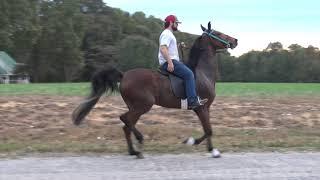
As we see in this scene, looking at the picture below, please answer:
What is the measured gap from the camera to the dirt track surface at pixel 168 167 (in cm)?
916

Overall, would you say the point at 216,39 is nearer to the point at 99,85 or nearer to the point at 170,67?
the point at 170,67

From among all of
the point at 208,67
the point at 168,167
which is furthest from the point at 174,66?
the point at 168,167

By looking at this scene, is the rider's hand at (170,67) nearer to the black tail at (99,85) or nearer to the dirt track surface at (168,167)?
the black tail at (99,85)

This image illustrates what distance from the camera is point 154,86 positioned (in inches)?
457

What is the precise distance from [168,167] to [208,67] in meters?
3.10

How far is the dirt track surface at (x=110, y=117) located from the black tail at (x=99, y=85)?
231 cm

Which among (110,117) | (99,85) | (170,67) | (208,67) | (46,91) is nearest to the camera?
(170,67)

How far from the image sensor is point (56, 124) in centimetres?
1569

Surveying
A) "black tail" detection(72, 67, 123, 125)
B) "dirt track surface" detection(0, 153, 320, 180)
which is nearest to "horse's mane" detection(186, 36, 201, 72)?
"black tail" detection(72, 67, 123, 125)

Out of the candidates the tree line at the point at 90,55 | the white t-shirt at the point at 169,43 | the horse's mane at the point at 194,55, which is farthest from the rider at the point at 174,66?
the tree line at the point at 90,55

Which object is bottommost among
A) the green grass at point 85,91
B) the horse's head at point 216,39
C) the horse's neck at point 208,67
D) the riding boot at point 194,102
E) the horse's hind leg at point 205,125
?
the green grass at point 85,91

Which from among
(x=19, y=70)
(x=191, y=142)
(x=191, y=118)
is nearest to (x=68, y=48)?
(x=19, y=70)

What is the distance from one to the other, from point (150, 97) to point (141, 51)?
72153mm

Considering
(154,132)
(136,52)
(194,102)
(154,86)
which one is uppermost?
(136,52)
